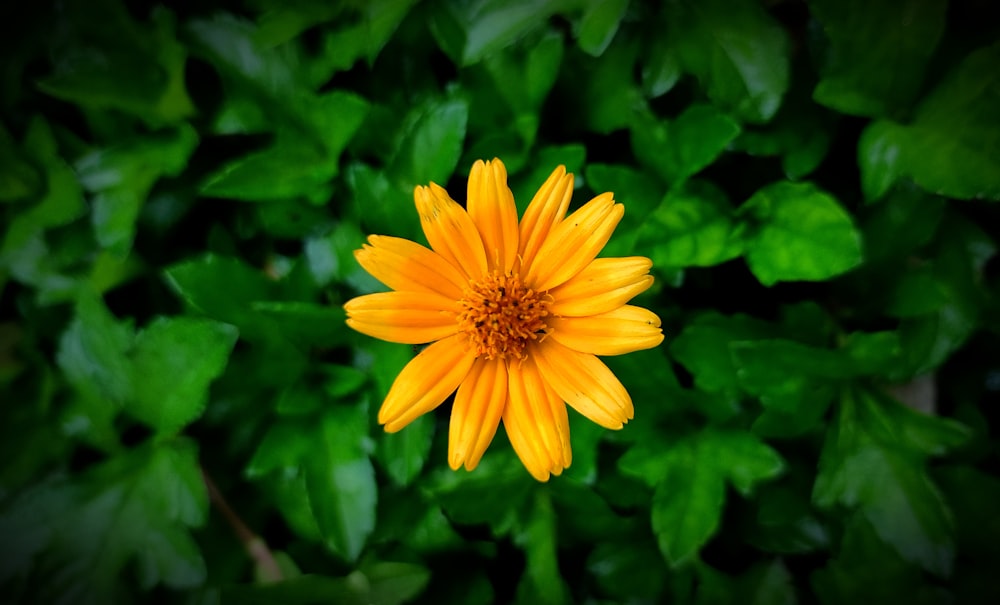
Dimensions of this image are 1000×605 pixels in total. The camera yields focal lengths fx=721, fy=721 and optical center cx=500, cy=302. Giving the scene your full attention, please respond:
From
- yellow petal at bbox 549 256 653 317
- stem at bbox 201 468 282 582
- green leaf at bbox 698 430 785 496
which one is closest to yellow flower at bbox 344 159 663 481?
yellow petal at bbox 549 256 653 317

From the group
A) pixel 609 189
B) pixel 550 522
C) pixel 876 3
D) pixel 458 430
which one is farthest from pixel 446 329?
pixel 876 3

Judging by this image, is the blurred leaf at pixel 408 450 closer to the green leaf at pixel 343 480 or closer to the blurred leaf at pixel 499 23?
the green leaf at pixel 343 480

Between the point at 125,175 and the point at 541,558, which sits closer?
the point at 541,558

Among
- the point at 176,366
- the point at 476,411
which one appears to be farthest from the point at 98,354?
the point at 476,411

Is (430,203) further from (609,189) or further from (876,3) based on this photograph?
(876,3)

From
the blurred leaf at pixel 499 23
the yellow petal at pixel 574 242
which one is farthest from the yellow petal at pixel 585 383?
the blurred leaf at pixel 499 23

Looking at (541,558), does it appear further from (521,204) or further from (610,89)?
(610,89)

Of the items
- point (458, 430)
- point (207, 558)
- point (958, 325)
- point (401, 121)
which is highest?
point (401, 121)
